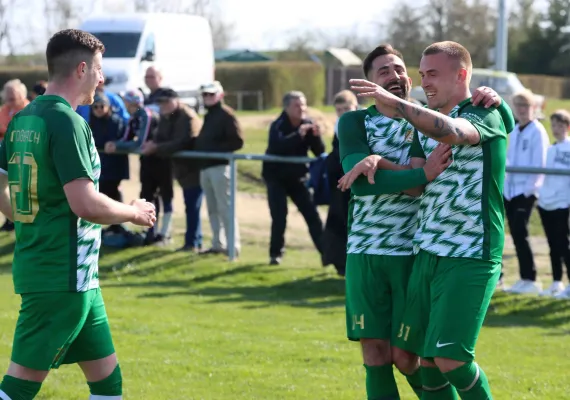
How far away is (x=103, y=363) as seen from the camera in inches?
201

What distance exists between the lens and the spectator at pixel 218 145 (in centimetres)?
1319

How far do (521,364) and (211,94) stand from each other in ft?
20.2

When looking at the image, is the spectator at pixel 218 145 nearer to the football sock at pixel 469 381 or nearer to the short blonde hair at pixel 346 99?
the short blonde hair at pixel 346 99

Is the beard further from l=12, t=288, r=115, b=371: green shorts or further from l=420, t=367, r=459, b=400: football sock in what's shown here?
l=12, t=288, r=115, b=371: green shorts

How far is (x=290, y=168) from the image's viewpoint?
12.7 metres

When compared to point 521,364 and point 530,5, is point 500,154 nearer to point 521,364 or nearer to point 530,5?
point 521,364

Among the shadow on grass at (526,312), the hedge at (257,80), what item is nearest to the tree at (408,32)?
the hedge at (257,80)

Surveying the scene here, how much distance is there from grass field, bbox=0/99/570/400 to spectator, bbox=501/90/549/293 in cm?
49

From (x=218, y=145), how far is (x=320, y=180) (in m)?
1.76

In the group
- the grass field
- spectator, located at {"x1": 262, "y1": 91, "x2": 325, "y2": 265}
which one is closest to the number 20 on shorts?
the grass field

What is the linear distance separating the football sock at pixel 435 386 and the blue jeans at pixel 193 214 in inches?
323

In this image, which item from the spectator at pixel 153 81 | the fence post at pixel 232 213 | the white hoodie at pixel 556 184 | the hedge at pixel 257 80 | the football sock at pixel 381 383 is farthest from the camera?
the hedge at pixel 257 80

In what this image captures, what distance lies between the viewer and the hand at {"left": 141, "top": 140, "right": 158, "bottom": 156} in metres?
13.4

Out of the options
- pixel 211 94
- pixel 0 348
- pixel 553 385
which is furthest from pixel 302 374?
pixel 211 94
